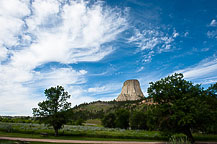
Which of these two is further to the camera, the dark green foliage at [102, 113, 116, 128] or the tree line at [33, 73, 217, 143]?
the dark green foliage at [102, 113, 116, 128]

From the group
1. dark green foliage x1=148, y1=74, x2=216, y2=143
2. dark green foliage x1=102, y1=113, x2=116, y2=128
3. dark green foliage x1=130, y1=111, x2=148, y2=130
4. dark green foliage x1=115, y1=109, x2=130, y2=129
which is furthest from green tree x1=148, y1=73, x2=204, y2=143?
dark green foliage x1=102, y1=113, x2=116, y2=128

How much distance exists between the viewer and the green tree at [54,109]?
3044cm

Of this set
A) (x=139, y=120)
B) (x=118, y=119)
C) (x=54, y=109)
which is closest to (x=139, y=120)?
(x=139, y=120)

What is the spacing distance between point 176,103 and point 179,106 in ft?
2.74

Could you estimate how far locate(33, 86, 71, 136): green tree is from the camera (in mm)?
30438

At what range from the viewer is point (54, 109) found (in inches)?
1248

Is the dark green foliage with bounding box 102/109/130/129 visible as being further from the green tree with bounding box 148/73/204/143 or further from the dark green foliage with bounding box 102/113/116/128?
the green tree with bounding box 148/73/204/143

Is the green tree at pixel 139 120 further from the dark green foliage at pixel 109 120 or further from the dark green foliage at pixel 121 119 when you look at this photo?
the dark green foliage at pixel 109 120

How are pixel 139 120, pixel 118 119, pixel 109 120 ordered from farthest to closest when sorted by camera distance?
pixel 109 120 → pixel 118 119 → pixel 139 120

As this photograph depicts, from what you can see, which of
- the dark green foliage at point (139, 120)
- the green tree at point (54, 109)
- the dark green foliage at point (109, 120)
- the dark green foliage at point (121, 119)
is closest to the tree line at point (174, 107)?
the green tree at point (54, 109)

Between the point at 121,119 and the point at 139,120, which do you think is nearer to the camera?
the point at 139,120

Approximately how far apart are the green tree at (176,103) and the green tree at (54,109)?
18.2 meters

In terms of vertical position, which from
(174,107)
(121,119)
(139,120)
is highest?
(174,107)

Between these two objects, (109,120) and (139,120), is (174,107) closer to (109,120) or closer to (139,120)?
(139,120)
